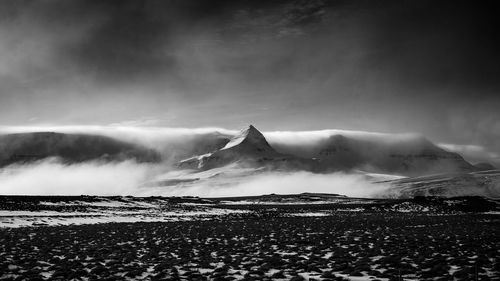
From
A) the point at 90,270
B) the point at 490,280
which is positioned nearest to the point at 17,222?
the point at 90,270

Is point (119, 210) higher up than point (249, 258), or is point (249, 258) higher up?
point (249, 258)

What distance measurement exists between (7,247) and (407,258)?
754 inches

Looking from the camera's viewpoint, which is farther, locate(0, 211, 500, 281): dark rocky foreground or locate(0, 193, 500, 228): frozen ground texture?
locate(0, 193, 500, 228): frozen ground texture

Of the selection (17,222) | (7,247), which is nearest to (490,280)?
(7,247)

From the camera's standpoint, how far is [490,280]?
1303 cm

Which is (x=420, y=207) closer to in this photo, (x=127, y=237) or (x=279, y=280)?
(x=127, y=237)

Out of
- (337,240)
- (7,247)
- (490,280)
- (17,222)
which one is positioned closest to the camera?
(490,280)

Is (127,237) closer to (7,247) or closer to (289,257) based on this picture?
(7,247)

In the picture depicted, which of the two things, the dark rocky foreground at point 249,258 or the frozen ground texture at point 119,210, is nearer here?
the dark rocky foreground at point 249,258

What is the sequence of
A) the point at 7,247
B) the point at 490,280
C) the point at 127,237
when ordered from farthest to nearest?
1. the point at 127,237
2. the point at 7,247
3. the point at 490,280

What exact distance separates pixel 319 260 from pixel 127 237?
585 inches

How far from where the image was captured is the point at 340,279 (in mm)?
13492

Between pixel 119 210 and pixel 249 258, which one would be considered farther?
pixel 119 210

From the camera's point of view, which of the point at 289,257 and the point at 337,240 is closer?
the point at 289,257
